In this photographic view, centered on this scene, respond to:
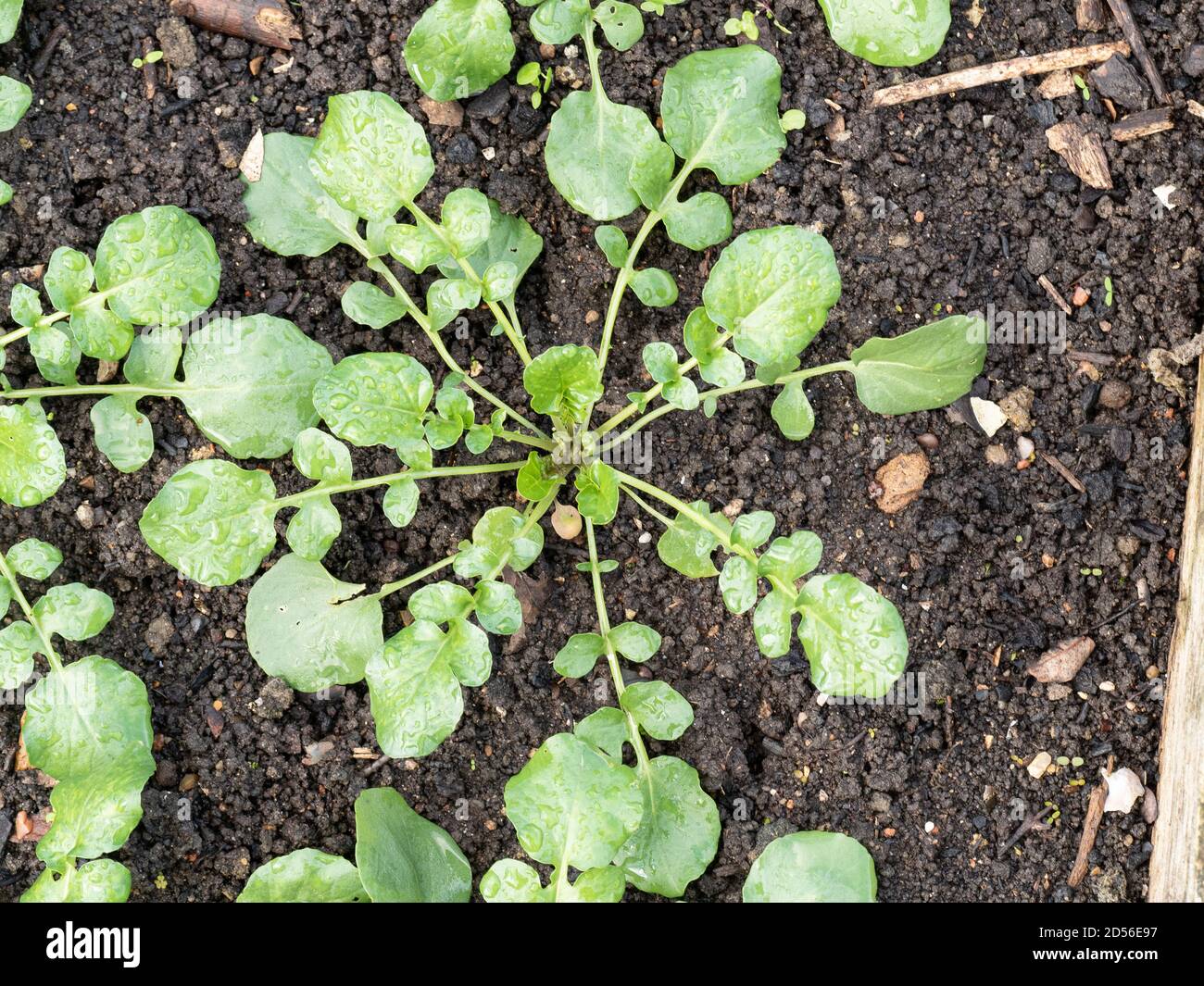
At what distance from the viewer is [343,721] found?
2.11 m

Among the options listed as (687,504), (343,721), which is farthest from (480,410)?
(343,721)

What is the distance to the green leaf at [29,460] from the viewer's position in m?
1.94

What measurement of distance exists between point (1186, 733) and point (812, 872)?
668mm

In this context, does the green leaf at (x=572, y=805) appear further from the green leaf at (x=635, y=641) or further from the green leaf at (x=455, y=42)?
the green leaf at (x=455, y=42)

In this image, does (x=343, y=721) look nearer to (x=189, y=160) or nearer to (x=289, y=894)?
(x=289, y=894)

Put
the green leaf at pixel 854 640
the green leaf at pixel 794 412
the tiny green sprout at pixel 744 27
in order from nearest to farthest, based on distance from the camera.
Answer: the green leaf at pixel 854 640 < the green leaf at pixel 794 412 < the tiny green sprout at pixel 744 27

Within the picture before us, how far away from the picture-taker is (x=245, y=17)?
215cm

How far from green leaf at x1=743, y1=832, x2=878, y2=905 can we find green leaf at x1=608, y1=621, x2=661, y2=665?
0.35 meters

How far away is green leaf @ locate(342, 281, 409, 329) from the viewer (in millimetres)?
2041

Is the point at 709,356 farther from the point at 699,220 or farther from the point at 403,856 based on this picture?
the point at 403,856

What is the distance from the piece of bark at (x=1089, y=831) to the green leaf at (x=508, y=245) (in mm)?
1283

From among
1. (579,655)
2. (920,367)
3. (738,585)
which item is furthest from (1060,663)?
(579,655)

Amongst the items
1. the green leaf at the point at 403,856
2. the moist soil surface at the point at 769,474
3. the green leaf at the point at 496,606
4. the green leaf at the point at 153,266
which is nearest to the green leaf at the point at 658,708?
the moist soil surface at the point at 769,474

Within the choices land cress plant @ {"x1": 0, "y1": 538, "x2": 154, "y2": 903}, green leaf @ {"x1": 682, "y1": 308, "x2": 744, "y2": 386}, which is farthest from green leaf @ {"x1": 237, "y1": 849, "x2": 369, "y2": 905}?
green leaf @ {"x1": 682, "y1": 308, "x2": 744, "y2": 386}
